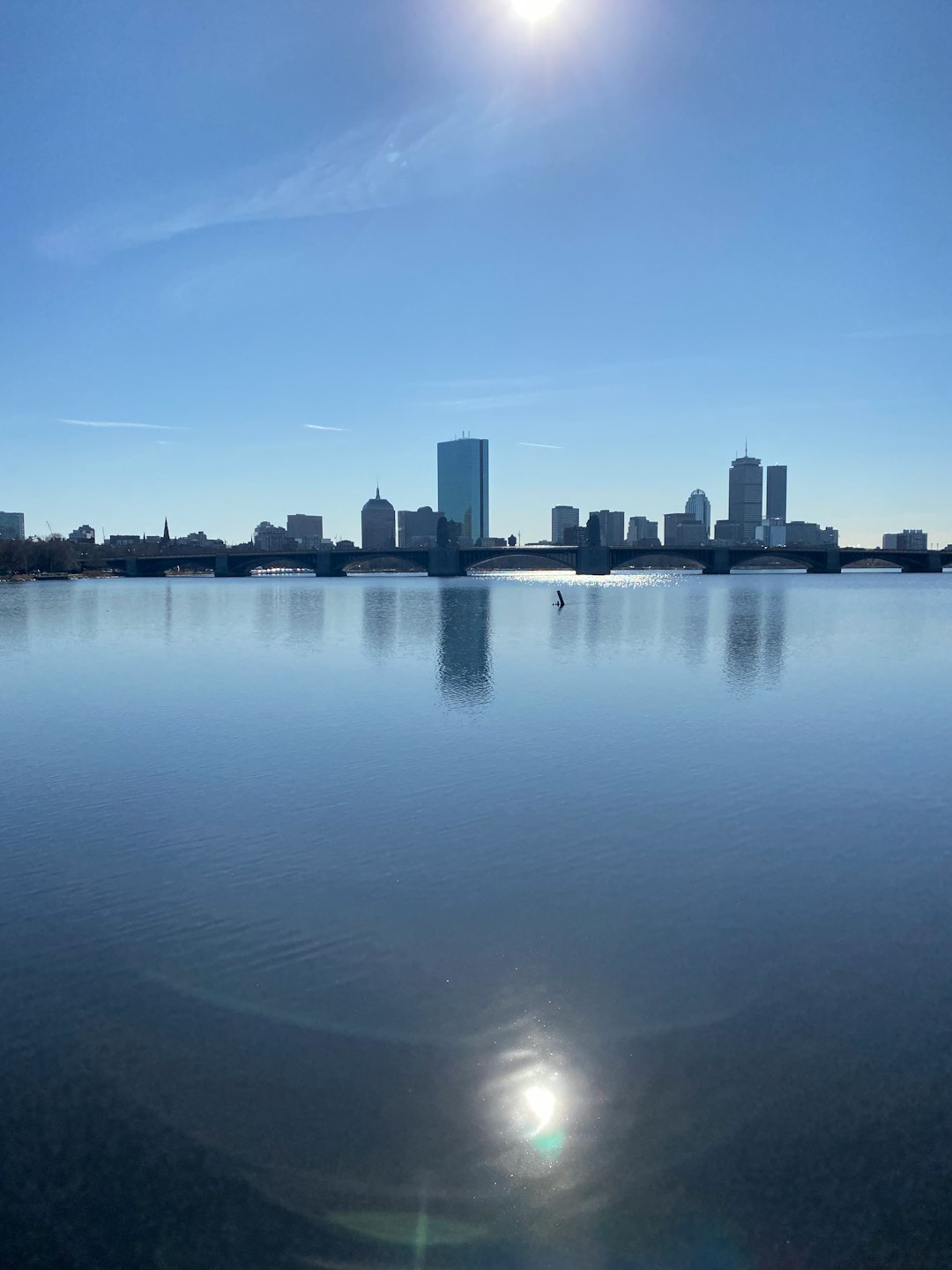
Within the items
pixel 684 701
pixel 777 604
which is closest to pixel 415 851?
pixel 684 701

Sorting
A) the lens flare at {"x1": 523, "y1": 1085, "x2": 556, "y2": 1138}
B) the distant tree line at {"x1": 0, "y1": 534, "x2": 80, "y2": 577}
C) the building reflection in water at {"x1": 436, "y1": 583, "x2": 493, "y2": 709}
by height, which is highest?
the distant tree line at {"x1": 0, "y1": 534, "x2": 80, "y2": 577}

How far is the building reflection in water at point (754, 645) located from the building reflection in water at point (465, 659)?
31.4ft

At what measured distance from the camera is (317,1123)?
7383 mm

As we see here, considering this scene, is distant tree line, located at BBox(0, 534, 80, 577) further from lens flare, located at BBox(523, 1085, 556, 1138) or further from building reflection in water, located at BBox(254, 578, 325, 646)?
lens flare, located at BBox(523, 1085, 556, 1138)

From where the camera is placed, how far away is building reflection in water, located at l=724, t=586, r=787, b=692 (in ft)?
115

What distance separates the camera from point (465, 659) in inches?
1644

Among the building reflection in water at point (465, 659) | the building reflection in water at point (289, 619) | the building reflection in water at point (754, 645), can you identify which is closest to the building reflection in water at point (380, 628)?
the building reflection in water at point (465, 659)

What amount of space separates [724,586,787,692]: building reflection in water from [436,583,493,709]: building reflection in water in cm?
957

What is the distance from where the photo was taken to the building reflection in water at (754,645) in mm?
35000

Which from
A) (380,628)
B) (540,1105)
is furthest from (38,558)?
(540,1105)

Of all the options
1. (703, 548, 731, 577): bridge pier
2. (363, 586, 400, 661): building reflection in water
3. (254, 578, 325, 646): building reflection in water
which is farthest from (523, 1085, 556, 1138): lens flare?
(703, 548, 731, 577): bridge pier

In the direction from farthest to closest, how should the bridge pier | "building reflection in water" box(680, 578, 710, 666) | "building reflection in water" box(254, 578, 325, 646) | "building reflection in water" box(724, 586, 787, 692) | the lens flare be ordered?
the bridge pier → "building reflection in water" box(254, 578, 325, 646) → "building reflection in water" box(680, 578, 710, 666) → "building reflection in water" box(724, 586, 787, 692) → the lens flare

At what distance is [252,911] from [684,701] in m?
20.1


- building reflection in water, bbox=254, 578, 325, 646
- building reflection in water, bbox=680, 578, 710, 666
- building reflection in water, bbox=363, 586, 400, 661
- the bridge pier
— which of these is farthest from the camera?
the bridge pier
